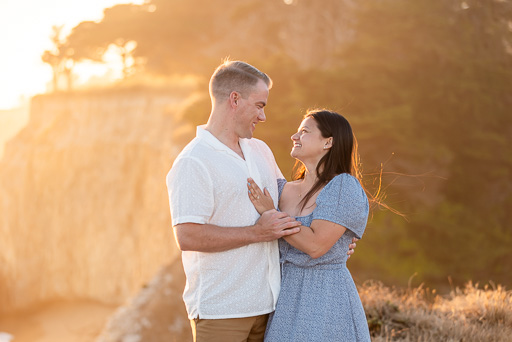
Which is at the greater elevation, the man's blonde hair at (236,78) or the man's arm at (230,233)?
the man's blonde hair at (236,78)

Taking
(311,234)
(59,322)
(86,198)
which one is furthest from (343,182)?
(59,322)

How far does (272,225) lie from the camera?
2.69 metres

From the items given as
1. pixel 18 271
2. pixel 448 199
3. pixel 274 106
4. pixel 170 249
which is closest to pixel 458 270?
pixel 448 199

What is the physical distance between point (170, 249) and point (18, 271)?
525 inches

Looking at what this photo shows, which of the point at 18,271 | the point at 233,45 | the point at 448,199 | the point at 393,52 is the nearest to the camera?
the point at 448,199

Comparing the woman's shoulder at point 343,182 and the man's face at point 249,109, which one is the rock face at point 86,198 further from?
the woman's shoulder at point 343,182

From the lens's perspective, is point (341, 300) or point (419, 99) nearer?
point (341, 300)

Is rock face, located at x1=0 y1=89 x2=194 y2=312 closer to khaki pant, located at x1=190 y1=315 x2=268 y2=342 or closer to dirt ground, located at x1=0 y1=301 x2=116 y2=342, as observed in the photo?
dirt ground, located at x1=0 y1=301 x2=116 y2=342

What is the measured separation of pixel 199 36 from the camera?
24.7 m

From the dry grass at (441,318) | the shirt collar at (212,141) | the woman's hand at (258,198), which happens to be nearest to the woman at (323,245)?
the woman's hand at (258,198)

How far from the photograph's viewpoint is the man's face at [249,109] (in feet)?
9.61

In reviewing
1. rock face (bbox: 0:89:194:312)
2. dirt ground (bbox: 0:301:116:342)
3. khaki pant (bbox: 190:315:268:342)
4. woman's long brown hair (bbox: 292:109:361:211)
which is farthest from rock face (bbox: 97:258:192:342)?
woman's long brown hair (bbox: 292:109:361:211)

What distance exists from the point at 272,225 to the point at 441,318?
148 inches

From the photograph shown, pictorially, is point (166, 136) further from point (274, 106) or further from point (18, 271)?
point (18, 271)
